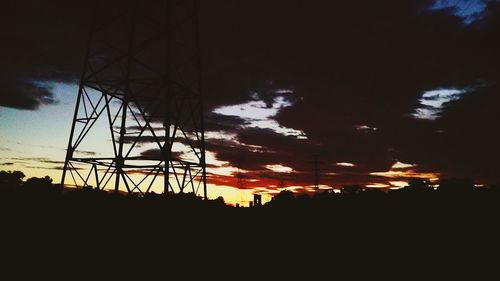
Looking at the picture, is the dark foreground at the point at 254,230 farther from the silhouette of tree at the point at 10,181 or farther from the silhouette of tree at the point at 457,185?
the silhouette of tree at the point at 10,181

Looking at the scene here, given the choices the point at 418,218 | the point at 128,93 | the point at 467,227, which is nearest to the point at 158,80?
the point at 128,93

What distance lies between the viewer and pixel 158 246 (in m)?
12.7

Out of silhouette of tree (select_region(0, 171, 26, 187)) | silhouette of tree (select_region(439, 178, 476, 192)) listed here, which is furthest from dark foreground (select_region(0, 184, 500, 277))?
silhouette of tree (select_region(0, 171, 26, 187))

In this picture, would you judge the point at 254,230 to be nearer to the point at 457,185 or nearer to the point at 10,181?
the point at 457,185

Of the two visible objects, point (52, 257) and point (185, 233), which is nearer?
point (52, 257)

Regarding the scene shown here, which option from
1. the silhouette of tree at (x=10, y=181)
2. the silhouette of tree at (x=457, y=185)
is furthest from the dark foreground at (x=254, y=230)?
the silhouette of tree at (x=10, y=181)

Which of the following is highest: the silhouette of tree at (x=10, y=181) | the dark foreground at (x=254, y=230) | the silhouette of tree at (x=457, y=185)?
the silhouette of tree at (x=10, y=181)

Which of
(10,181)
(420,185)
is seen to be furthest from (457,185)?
(10,181)

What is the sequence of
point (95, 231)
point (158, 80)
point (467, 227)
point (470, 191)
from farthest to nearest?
point (158, 80)
point (95, 231)
point (470, 191)
point (467, 227)

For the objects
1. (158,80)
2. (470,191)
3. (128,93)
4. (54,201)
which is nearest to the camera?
(470,191)

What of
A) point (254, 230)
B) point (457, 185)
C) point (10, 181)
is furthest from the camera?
point (10, 181)

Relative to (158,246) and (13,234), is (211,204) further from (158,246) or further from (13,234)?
(13,234)

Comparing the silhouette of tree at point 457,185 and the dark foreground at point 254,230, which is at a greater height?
the silhouette of tree at point 457,185

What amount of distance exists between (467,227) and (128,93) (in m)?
11.1
